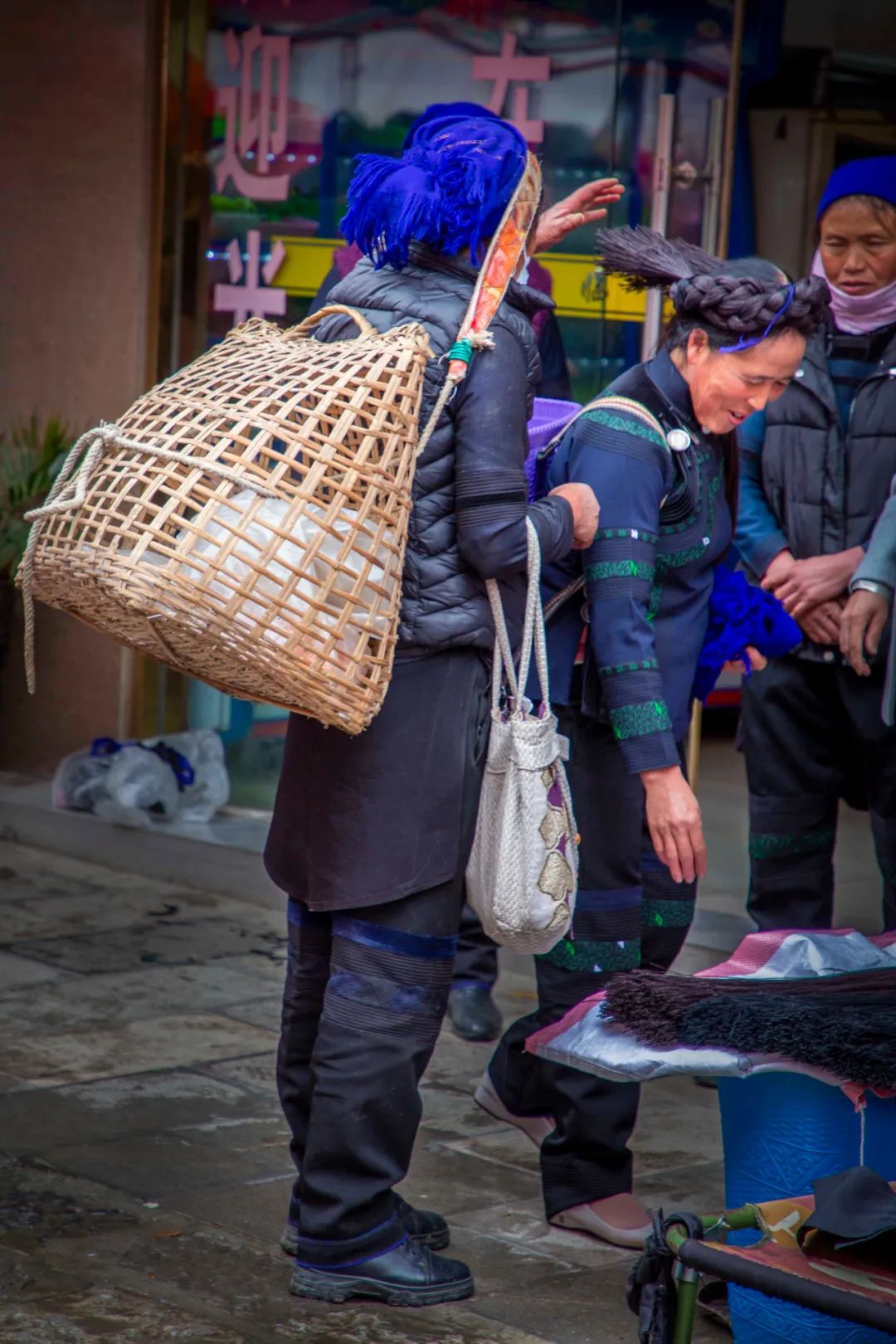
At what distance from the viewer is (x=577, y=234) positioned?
6.37 meters

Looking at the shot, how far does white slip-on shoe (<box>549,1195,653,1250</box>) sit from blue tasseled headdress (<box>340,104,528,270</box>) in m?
1.78

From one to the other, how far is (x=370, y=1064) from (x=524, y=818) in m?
0.49

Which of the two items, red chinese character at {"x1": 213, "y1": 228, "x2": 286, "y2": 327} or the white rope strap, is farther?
red chinese character at {"x1": 213, "y1": 228, "x2": 286, "y2": 327}

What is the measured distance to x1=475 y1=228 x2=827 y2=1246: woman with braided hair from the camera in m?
3.41

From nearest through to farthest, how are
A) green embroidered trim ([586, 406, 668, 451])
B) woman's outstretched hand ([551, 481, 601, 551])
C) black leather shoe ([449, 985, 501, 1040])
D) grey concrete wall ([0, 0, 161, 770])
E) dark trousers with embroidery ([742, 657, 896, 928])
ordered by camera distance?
woman's outstretched hand ([551, 481, 601, 551])
green embroidered trim ([586, 406, 668, 451])
dark trousers with embroidery ([742, 657, 896, 928])
black leather shoe ([449, 985, 501, 1040])
grey concrete wall ([0, 0, 161, 770])

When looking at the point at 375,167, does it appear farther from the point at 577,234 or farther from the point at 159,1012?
the point at 577,234

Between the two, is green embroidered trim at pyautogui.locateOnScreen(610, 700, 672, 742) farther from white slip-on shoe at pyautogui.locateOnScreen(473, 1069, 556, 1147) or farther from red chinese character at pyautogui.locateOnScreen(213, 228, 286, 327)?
red chinese character at pyautogui.locateOnScreen(213, 228, 286, 327)

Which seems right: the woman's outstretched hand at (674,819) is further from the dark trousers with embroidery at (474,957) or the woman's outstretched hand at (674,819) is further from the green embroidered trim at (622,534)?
the dark trousers with embroidery at (474,957)

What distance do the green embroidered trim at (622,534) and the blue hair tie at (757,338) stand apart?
37cm

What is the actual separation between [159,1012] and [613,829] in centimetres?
193

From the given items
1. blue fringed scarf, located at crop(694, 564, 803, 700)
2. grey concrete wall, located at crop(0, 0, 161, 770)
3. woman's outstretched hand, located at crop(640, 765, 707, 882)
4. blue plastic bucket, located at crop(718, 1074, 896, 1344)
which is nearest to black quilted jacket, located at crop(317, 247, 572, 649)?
woman's outstretched hand, located at crop(640, 765, 707, 882)

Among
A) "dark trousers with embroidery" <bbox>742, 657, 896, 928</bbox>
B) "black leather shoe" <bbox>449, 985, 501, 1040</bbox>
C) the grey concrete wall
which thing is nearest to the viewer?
"dark trousers with embroidery" <bbox>742, 657, 896, 928</bbox>

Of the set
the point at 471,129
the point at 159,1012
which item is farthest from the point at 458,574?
the point at 159,1012

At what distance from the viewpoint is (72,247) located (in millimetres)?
7480
